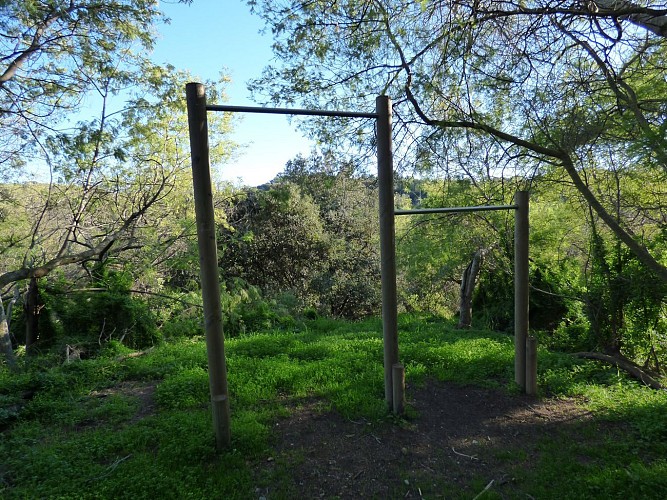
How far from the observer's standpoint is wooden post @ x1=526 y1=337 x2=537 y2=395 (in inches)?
149

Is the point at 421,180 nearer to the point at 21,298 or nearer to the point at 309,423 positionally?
the point at 309,423

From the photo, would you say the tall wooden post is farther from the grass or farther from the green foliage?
the green foliage

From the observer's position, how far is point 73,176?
6.09 meters

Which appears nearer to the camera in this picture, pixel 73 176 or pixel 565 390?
pixel 565 390

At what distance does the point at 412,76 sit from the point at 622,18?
2159 mm

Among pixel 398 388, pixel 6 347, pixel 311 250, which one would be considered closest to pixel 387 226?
pixel 398 388

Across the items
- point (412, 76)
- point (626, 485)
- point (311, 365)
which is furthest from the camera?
point (412, 76)

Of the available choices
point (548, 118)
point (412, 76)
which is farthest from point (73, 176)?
point (548, 118)

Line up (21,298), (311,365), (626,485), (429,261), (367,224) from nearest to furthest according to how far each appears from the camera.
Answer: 1. (626,485)
2. (311,365)
3. (21,298)
4. (429,261)
5. (367,224)

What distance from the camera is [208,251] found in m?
2.82

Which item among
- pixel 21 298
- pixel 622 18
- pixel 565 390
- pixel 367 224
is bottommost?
pixel 565 390

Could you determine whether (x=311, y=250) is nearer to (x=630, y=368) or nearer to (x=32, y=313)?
(x=32, y=313)

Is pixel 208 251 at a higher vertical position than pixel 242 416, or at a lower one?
higher

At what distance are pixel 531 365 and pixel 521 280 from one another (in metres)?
0.81
